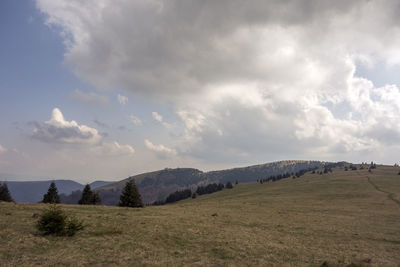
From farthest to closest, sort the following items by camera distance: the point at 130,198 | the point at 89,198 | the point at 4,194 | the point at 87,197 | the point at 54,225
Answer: the point at 4,194
the point at 87,197
the point at 89,198
the point at 130,198
the point at 54,225

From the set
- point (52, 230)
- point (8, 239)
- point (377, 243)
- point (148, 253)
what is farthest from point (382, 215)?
point (8, 239)

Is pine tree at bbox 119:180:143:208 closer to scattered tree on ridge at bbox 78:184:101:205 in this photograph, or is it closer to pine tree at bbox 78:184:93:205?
scattered tree on ridge at bbox 78:184:101:205

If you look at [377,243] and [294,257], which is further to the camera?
[377,243]

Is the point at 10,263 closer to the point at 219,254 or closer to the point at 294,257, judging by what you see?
the point at 219,254

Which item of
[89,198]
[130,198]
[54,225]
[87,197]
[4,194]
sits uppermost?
[4,194]

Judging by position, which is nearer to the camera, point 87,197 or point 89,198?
point 89,198

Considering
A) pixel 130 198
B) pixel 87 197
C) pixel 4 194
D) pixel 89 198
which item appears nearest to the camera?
pixel 130 198

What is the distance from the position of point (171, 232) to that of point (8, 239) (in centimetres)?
1336

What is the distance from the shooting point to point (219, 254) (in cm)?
1728

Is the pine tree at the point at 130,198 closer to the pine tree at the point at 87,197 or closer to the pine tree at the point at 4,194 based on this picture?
the pine tree at the point at 87,197

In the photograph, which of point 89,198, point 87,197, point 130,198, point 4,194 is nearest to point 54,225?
point 130,198

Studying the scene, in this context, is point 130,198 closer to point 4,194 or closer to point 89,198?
point 89,198

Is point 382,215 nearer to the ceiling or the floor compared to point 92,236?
nearer to the floor

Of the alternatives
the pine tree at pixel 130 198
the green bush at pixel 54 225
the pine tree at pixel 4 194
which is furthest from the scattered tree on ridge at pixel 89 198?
the green bush at pixel 54 225
